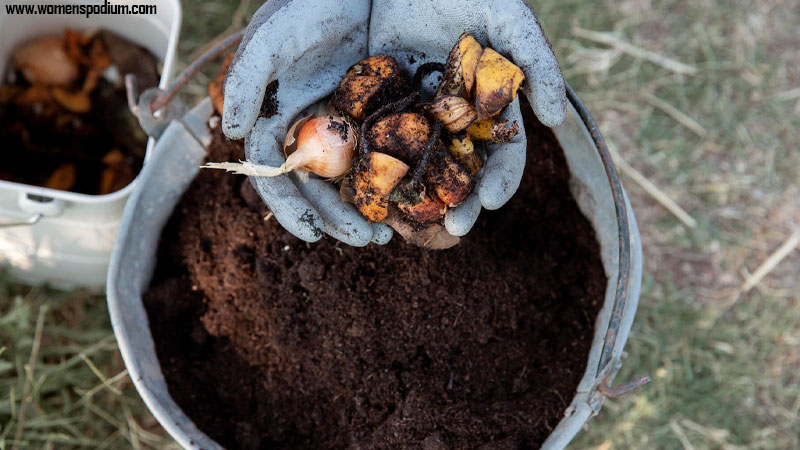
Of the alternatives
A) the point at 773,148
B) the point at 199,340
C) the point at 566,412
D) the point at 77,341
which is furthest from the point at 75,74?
the point at 773,148

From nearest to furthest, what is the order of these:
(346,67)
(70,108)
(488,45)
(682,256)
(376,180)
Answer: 1. (376,180)
2. (488,45)
3. (346,67)
4. (70,108)
5. (682,256)

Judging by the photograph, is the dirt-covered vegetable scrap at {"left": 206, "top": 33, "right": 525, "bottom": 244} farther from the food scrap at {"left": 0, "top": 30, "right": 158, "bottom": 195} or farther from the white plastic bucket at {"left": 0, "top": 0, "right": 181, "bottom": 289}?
the food scrap at {"left": 0, "top": 30, "right": 158, "bottom": 195}

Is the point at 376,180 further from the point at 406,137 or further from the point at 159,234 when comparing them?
the point at 159,234

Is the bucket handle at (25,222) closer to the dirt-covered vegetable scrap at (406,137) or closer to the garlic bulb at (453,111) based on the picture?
the dirt-covered vegetable scrap at (406,137)

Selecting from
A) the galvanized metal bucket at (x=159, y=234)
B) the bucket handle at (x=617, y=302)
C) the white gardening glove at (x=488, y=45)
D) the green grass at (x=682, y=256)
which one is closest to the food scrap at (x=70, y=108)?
the green grass at (x=682, y=256)

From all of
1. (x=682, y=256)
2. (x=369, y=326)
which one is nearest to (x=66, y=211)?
(x=369, y=326)
